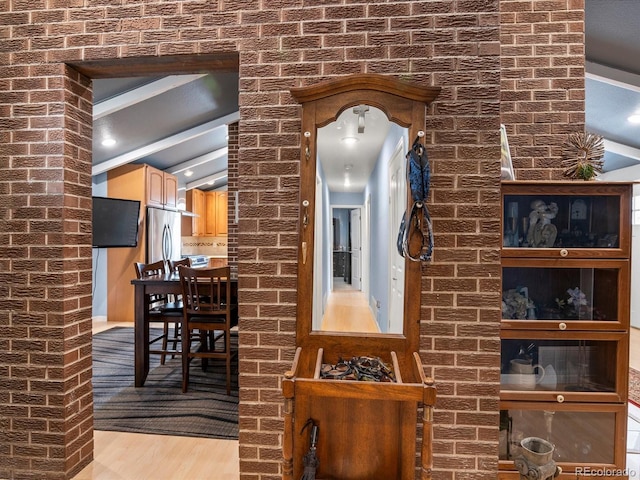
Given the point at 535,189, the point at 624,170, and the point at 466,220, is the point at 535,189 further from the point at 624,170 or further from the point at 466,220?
the point at 624,170

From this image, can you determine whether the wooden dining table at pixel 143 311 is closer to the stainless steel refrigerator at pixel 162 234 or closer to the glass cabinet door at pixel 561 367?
the stainless steel refrigerator at pixel 162 234

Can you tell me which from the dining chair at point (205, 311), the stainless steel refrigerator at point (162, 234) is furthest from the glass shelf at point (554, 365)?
the stainless steel refrigerator at point (162, 234)

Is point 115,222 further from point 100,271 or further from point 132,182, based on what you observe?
A: point 100,271

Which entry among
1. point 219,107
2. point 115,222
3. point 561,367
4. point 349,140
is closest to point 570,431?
point 561,367

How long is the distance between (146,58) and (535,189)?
6.49ft

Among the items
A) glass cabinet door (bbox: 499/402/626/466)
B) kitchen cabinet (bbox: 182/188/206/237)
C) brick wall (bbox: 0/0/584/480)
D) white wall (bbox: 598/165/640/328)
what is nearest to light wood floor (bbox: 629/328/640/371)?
white wall (bbox: 598/165/640/328)

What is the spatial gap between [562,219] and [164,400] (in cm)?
294

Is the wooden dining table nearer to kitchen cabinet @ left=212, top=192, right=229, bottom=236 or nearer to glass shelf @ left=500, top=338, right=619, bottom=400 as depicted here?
glass shelf @ left=500, top=338, right=619, bottom=400

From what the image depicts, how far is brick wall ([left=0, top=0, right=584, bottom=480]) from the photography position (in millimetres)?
1613

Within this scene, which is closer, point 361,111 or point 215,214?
point 361,111

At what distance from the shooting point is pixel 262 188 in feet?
5.51

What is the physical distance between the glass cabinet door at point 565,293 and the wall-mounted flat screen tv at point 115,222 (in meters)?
4.44

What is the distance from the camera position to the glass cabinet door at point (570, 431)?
175 cm

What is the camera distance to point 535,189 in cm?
175
